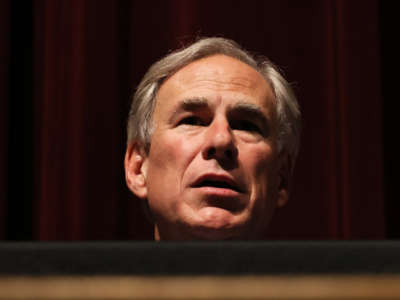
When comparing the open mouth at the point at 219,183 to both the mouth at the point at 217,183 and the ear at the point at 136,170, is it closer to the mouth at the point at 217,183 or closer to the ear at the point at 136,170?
the mouth at the point at 217,183

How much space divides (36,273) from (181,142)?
2.21ft

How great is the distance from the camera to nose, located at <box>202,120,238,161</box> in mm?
906

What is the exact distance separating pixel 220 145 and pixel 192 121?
0.38 ft

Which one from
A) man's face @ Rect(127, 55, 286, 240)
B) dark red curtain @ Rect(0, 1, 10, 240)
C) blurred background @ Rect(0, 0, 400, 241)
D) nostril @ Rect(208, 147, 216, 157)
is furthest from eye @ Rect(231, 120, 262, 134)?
dark red curtain @ Rect(0, 1, 10, 240)

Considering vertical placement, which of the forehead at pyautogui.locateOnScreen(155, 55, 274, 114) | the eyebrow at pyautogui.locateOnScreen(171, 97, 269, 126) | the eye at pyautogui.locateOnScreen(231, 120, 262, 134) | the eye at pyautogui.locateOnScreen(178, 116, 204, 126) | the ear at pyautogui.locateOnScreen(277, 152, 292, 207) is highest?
the forehead at pyautogui.locateOnScreen(155, 55, 274, 114)

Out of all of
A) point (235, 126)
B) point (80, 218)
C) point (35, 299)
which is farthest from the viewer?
point (80, 218)

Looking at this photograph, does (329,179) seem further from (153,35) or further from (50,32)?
(50,32)

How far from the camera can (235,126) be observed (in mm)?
997

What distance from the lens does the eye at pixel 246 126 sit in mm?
998

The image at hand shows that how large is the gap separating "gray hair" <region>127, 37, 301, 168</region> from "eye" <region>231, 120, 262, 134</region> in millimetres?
61

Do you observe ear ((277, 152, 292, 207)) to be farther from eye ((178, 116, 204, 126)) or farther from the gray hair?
eye ((178, 116, 204, 126))

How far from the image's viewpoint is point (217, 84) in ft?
3.31

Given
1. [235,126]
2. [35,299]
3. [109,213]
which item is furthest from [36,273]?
[109,213]

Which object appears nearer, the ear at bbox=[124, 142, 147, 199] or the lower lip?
the lower lip
